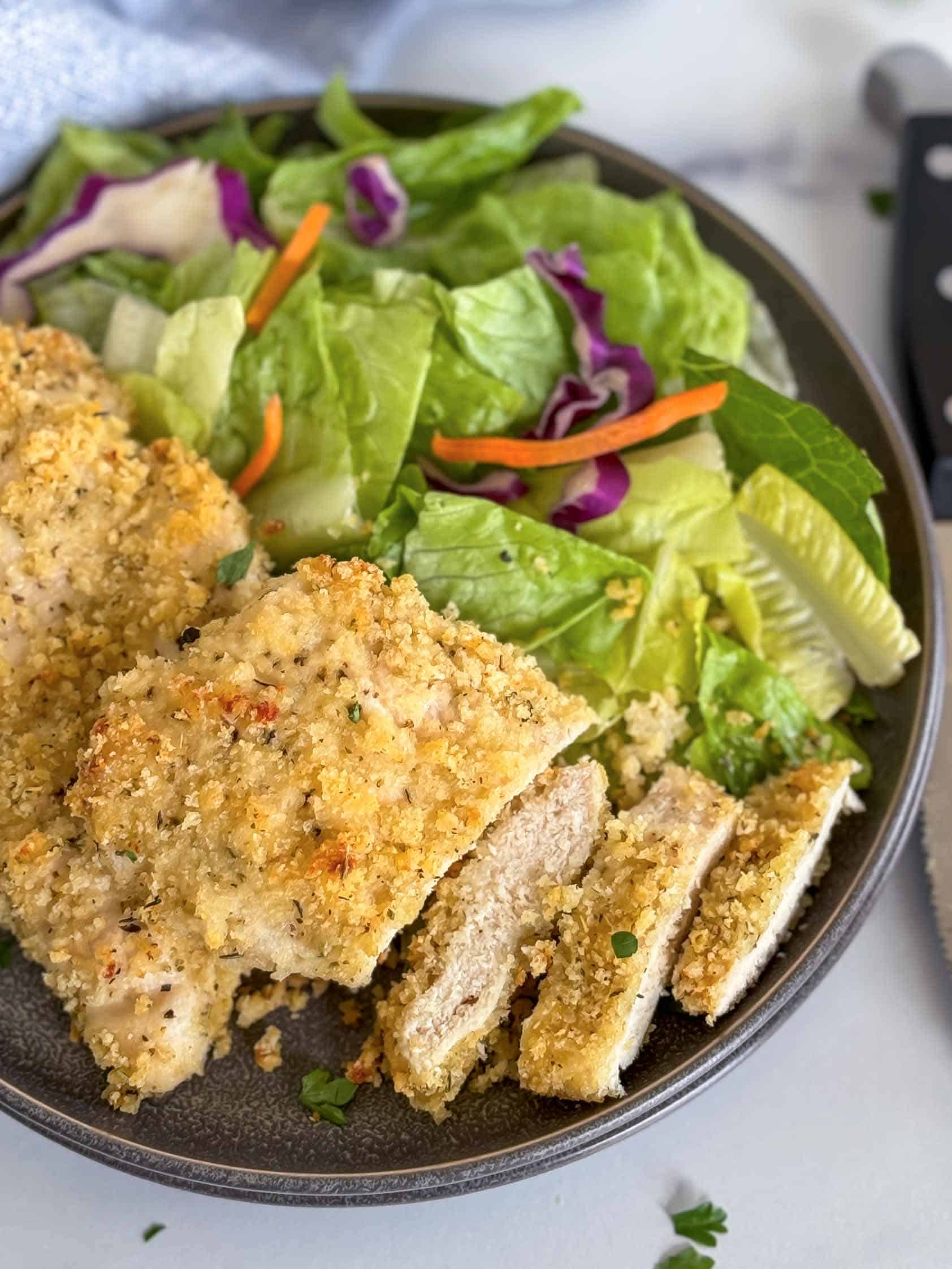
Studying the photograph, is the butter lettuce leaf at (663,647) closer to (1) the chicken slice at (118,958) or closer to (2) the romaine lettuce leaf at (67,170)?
(1) the chicken slice at (118,958)

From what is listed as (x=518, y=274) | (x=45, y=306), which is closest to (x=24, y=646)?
(x=45, y=306)

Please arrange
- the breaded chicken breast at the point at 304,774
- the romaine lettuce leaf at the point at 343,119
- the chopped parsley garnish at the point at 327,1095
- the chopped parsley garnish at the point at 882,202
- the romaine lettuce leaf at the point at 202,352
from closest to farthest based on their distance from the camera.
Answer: the breaded chicken breast at the point at 304,774 → the chopped parsley garnish at the point at 327,1095 → the romaine lettuce leaf at the point at 202,352 → the romaine lettuce leaf at the point at 343,119 → the chopped parsley garnish at the point at 882,202

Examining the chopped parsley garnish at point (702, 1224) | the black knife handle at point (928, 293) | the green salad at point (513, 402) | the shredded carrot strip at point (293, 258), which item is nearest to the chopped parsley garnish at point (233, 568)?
the green salad at point (513, 402)

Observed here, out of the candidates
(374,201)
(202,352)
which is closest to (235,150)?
(374,201)

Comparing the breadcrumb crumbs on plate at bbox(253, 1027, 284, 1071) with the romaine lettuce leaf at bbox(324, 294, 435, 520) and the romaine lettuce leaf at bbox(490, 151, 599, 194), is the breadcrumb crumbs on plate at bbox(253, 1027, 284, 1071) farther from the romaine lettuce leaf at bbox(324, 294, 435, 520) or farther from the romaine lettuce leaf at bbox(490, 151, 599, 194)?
the romaine lettuce leaf at bbox(490, 151, 599, 194)

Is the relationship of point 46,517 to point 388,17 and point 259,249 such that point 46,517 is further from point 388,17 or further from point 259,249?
point 388,17
